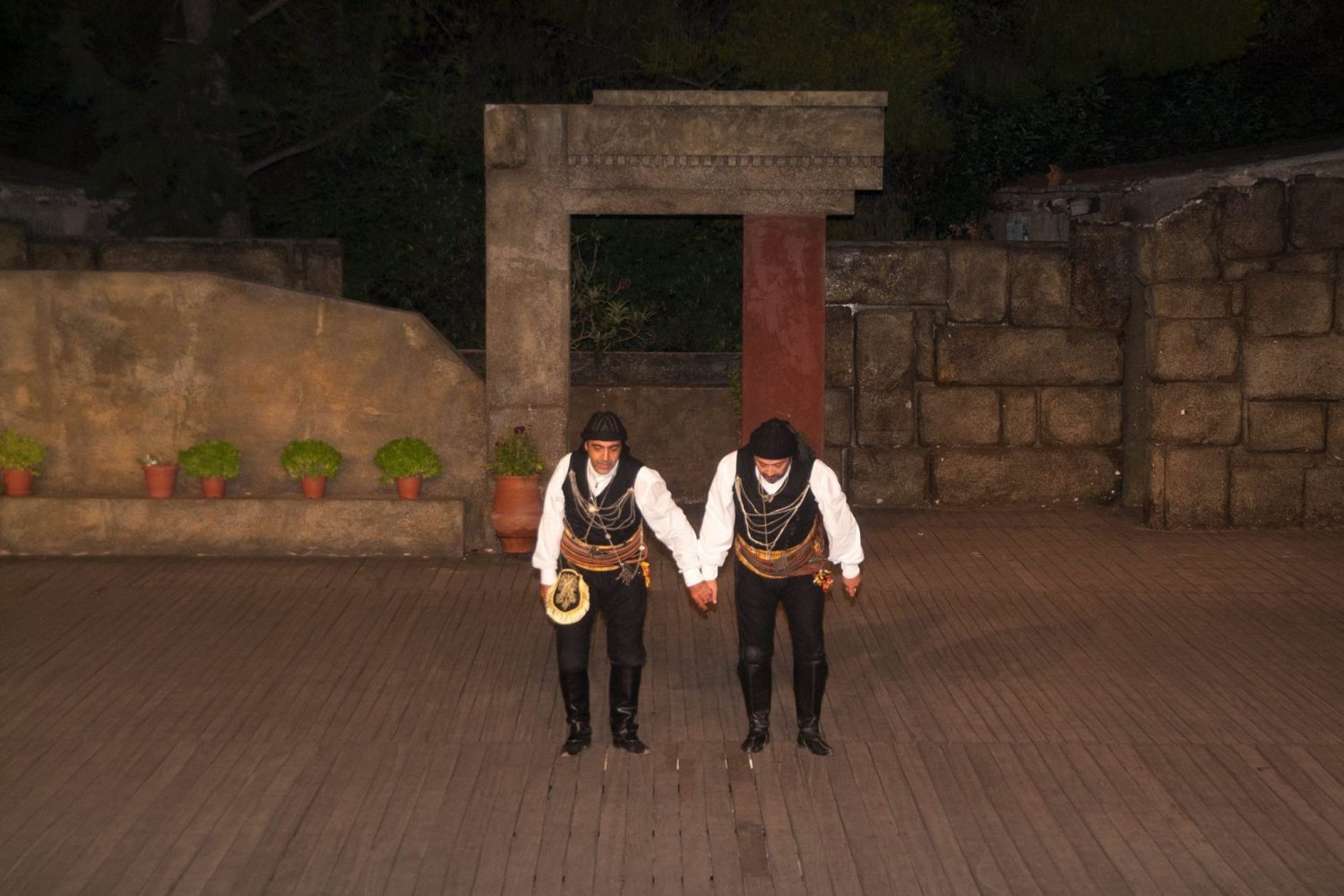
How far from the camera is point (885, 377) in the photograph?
14.5 meters

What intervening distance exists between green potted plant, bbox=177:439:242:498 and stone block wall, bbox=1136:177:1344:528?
293 inches

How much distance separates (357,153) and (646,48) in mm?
4928

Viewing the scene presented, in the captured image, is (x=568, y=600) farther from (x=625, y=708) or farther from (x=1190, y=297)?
(x=1190, y=297)

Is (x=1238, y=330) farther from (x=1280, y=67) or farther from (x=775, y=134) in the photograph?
(x=1280, y=67)

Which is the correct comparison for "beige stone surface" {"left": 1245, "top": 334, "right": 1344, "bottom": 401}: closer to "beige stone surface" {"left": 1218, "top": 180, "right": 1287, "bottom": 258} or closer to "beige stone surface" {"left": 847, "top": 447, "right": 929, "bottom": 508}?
"beige stone surface" {"left": 1218, "top": 180, "right": 1287, "bottom": 258}

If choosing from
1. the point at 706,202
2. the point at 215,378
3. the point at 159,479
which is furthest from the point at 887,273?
the point at 159,479

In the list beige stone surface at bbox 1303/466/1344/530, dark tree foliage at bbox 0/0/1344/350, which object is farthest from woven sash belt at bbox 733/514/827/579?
dark tree foliage at bbox 0/0/1344/350

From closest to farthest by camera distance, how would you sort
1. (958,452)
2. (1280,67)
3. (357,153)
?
(958,452), (357,153), (1280,67)

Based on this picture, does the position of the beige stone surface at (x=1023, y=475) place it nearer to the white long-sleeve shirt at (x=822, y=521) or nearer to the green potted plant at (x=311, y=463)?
the green potted plant at (x=311, y=463)

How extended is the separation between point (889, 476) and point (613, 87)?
323 inches

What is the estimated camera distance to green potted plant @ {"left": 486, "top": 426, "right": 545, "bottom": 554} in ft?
40.0

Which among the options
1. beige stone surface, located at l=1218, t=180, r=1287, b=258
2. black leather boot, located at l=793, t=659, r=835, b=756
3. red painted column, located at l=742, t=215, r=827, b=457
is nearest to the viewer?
black leather boot, located at l=793, t=659, r=835, b=756

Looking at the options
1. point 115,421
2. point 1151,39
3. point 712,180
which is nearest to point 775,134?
point 712,180

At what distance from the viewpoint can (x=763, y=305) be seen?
12.9 m
